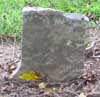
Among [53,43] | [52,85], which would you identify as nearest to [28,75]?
[52,85]

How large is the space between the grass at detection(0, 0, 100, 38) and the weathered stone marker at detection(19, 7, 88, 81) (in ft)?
4.15

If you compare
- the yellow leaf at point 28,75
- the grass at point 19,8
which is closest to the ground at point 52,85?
the yellow leaf at point 28,75

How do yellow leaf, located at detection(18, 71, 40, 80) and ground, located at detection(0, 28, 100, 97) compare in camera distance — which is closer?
ground, located at detection(0, 28, 100, 97)

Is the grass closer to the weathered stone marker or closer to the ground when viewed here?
the ground

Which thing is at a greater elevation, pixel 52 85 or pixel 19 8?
pixel 19 8

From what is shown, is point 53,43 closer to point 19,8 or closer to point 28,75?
point 28,75

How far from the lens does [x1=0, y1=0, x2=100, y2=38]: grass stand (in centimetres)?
460

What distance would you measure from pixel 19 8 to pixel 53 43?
212 centimetres

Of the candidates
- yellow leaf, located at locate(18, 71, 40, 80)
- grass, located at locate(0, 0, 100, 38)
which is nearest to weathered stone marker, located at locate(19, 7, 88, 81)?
yellow leaf, located at locate(18, 71, 40, 80)

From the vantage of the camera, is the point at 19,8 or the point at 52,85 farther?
the point at 19,8

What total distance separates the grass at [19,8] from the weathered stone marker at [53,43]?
126 centimetres

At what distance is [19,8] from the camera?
17.2 feet

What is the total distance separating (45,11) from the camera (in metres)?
3.13

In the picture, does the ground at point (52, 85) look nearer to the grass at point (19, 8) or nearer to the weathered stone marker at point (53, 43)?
the weathered stone marker at point (53, 43)
